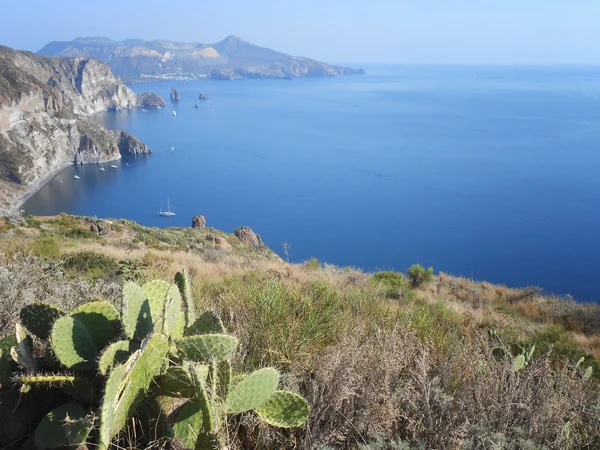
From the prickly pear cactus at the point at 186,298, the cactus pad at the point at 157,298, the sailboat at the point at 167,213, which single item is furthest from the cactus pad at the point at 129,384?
the sailboat at the point at 167,213

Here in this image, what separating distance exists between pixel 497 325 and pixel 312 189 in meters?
53.1

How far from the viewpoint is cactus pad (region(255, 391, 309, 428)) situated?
2.40 metres

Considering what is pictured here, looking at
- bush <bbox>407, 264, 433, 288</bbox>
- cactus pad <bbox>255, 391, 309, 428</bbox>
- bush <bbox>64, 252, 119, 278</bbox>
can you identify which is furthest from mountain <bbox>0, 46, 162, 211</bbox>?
cactus pad <bbox>255, 391, 309, 428</bbox>

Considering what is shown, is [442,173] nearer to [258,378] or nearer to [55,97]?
[258,378]

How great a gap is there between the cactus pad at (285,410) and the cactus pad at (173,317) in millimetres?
591

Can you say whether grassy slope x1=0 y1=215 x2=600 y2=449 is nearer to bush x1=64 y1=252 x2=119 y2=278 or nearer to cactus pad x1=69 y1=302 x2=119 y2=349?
cactus pad x1=69 y1=302 x2=119 y2=349

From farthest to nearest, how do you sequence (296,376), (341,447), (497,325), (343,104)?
1. (343,104)
2. (497,325)
3. (296,376)
4. (341,447)

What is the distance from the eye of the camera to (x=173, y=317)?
248 centimetres

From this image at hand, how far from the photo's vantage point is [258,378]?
2.38 m

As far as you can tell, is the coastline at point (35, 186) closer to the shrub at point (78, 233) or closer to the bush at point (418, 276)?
the shrub at point (78, 233)

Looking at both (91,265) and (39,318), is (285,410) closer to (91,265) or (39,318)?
(39,318)

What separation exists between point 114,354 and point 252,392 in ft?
2.25

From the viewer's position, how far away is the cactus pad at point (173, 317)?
93.7 inches

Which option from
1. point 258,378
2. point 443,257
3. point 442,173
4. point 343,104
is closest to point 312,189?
point 442,173
